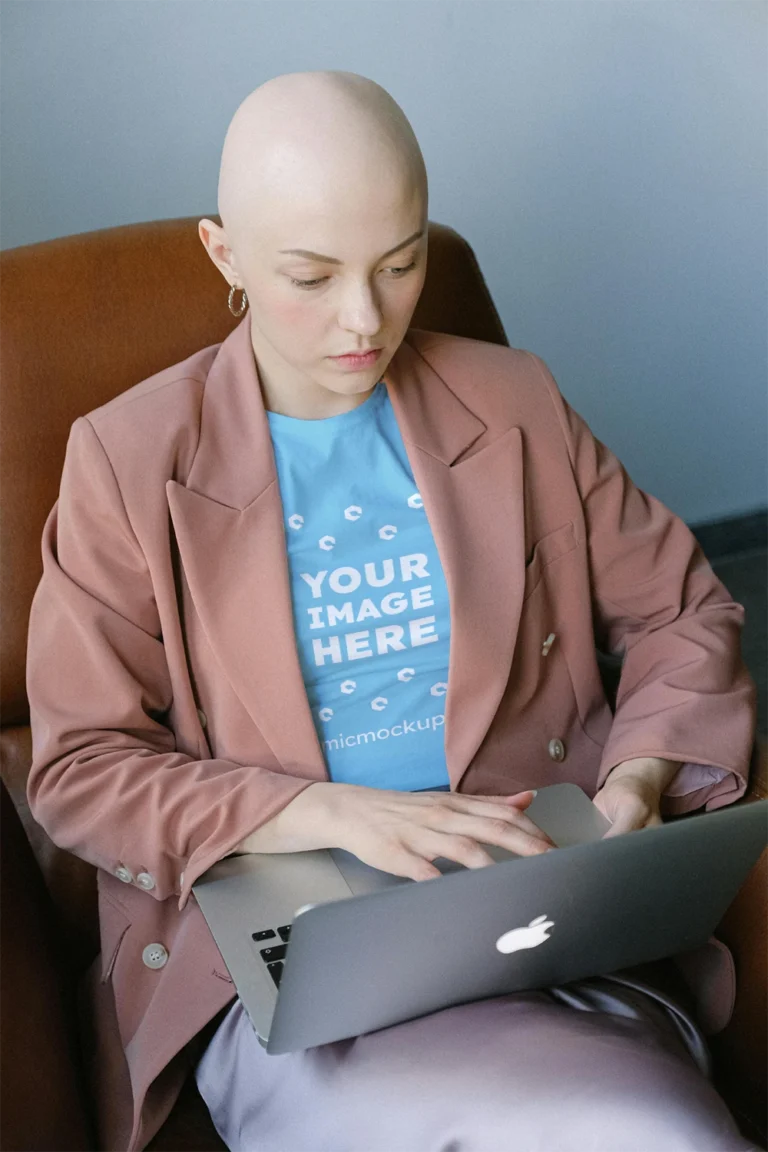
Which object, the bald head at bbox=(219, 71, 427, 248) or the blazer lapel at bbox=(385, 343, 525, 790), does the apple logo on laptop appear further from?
the bald head at bbox=(219, 71, 427, 248)

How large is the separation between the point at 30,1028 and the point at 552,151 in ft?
5.63

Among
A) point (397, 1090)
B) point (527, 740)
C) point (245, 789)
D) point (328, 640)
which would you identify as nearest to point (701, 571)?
point (527, 740)

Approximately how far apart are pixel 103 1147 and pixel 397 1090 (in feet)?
1.08

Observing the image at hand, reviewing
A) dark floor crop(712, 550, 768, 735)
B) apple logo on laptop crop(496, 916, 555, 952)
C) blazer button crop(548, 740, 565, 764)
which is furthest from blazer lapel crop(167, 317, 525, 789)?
dark floor crop(712, 550, 768, 735)

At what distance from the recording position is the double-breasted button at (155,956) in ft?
4.24

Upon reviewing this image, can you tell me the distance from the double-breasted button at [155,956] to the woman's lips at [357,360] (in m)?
0.59

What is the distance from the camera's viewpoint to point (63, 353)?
146cm

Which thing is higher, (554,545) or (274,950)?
(554,545)

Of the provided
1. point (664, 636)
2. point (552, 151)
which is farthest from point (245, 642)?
point (552, 151)

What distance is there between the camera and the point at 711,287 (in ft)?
8.50

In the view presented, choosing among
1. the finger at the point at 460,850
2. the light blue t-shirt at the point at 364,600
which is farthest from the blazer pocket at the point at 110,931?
the finger at the point at 460,850

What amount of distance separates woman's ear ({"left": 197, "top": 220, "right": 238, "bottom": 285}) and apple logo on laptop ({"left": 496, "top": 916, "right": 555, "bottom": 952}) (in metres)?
0.68

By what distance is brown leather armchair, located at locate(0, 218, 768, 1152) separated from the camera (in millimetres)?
1293

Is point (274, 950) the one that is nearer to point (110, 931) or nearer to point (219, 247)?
point (110, 931)
